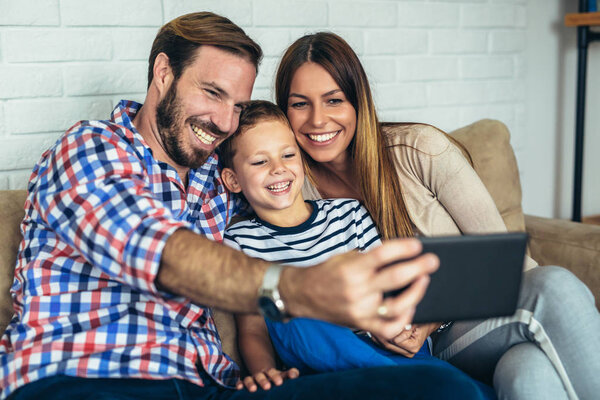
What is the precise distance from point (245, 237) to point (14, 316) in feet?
1.65

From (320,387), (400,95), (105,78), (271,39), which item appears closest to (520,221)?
(400,95)

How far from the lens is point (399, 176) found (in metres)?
1.58

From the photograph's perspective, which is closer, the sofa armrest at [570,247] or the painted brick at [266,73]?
the sofa armrest at [570,247]

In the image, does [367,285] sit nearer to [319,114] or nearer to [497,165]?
[319,114]

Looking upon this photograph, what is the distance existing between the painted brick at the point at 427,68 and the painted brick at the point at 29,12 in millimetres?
1163

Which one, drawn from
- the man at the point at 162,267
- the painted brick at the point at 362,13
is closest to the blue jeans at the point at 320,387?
the man at the point at 162,267

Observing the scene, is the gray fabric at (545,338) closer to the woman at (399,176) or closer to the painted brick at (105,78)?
the woman at (399,176)

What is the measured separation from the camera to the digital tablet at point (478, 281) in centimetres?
87

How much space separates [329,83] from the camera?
155 centimetres

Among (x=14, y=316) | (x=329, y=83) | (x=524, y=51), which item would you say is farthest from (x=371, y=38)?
(x=14, y=316)

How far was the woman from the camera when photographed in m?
1.36

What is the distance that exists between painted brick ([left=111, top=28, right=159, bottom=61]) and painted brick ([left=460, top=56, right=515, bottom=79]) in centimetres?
122

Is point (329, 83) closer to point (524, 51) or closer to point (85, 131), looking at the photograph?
point (85, 131)

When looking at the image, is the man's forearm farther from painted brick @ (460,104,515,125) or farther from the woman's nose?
painted brick @ (460,104,515,125)
